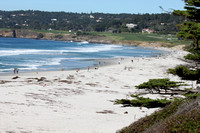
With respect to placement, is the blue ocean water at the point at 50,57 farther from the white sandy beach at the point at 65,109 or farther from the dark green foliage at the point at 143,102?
the dark green foliage at the point at 143,102

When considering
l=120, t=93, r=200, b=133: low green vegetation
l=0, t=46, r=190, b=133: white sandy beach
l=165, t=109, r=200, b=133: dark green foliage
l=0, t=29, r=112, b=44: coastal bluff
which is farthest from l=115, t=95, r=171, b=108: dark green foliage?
l=0, t=29, r=112, b=44: coastal bluff

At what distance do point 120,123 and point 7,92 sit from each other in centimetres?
1043

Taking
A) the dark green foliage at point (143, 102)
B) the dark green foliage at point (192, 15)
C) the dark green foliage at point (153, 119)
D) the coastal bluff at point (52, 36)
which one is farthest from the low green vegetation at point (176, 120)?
the coastal bluff at point (52, 36)

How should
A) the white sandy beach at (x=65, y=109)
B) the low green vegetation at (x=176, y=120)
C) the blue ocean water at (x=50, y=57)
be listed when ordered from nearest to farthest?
the low green vegetation at (x=176, y=120)
the white sandy beach at (x=65, y=109)
the blue ocean water at (x=50, y=57)

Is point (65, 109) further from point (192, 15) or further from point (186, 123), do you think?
point (186, 123)

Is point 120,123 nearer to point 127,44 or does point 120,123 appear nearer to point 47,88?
point 47,88

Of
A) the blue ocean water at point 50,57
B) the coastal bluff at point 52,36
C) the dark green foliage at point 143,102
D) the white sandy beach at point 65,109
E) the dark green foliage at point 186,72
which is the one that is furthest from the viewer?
the coastal bluff at point 52,36

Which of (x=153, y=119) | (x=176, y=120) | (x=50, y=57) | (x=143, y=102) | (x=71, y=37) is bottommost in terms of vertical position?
(x=71, y=37)

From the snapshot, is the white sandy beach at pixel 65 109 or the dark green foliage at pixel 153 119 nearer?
the dark green foliage at pixel 153 119

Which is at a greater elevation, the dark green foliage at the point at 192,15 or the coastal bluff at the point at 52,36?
the dark green foliage at the point at 192,15

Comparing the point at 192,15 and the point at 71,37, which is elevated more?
the point at 192,15

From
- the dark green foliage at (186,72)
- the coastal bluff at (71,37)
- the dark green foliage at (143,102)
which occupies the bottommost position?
the coastal bluff at (71,37)

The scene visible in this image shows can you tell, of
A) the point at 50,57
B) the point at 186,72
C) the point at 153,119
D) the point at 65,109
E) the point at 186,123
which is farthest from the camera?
the point at 50,57

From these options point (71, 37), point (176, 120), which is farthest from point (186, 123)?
point (71, 37)
